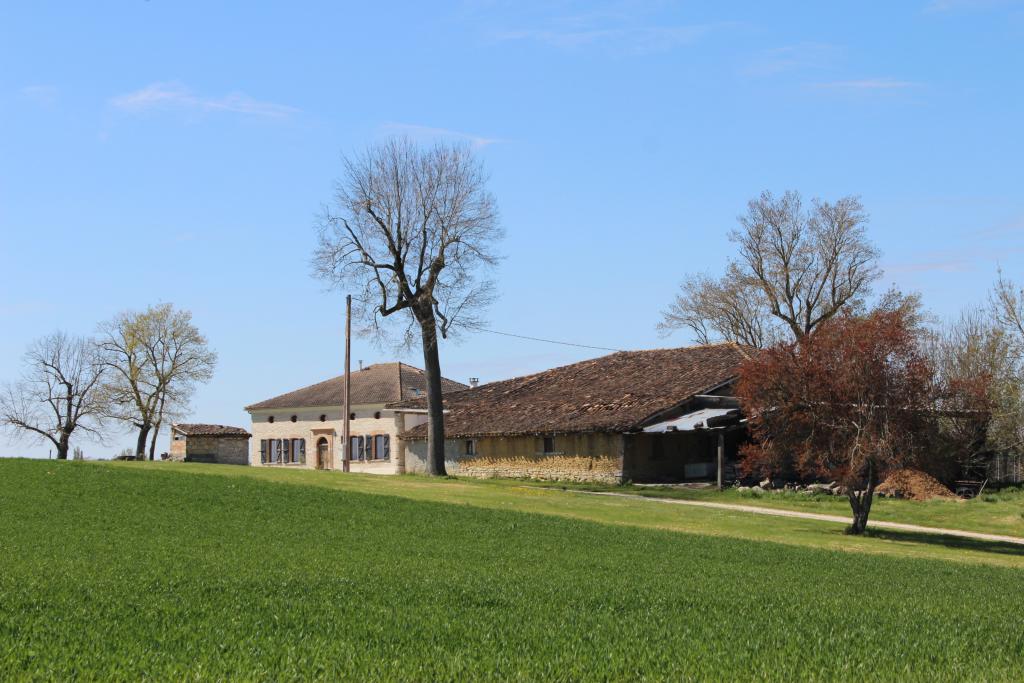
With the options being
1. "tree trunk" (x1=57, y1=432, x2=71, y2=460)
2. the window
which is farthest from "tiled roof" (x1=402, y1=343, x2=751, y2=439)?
"tree trunk" (x1=57, y1=432, x2=71, y2=460)

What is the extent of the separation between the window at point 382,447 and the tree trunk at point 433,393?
46.4 ft

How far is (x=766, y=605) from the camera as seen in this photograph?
14422 millimetres

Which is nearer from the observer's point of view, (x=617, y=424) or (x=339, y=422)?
(x=617, y=424)

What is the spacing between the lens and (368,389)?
214 ft

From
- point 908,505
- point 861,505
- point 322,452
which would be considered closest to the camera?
point 861,505

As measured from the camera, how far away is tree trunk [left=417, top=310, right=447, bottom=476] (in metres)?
45.3

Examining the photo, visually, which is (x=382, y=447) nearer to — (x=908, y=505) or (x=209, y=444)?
(x=209, y=444)

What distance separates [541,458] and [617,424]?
541 centimetres

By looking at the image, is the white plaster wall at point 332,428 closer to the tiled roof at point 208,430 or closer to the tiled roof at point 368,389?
the tiled roof at point 368,389

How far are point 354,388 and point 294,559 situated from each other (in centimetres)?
4921

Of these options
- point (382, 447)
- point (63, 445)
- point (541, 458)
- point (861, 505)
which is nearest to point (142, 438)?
point (63, 445)

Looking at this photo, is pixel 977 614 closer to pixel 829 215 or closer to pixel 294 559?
pixel 294 559

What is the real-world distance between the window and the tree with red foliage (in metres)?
34.5

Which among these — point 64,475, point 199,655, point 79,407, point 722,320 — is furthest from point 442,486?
point 79,407
